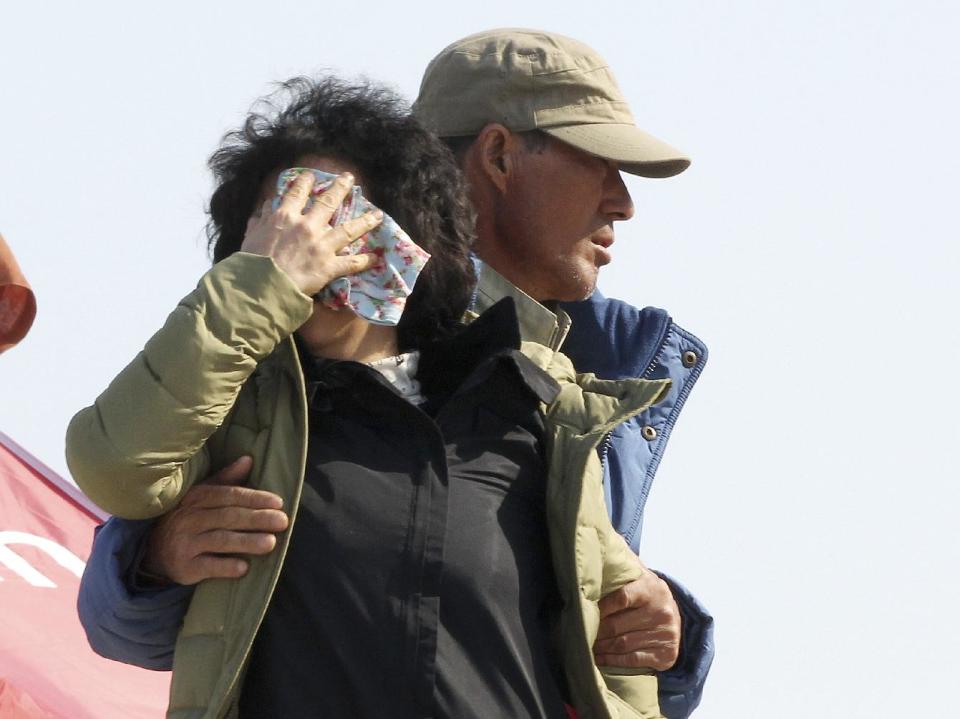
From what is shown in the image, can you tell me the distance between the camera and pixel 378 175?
13.3 feet

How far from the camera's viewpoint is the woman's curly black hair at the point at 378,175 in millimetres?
4043

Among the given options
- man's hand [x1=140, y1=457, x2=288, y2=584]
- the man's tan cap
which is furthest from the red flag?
man's hand [x1=140, y1=457, x2=288, y2=584]

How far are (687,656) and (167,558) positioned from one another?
1344 millimetres

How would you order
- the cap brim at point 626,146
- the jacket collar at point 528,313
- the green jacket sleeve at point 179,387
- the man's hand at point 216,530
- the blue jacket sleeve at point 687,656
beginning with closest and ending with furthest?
the green jacket sleeve at point 179,387, the man's hand at point 216,530, the blue jacket sleeve at point 687,656, the jacket collar at point 528,313, the cap brim at point 626,146

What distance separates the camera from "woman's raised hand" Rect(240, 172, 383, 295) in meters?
3.67

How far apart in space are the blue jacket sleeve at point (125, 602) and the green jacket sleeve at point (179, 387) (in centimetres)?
14

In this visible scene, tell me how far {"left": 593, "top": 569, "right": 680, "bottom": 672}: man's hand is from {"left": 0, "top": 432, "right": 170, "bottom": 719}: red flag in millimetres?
3867

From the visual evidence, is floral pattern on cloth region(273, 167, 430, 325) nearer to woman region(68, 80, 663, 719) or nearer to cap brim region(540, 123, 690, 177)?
woman region(68, 80, 663, 719)

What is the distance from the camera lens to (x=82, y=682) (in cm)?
809

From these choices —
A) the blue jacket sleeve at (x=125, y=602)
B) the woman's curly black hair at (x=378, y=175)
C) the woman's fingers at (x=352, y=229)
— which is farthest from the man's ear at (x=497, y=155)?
the blue jacket sleeve at (x=125, y=602)

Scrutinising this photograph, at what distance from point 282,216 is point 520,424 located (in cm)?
63

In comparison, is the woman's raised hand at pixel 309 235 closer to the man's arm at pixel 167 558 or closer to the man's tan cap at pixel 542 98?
the man's arm at pixel 167 558

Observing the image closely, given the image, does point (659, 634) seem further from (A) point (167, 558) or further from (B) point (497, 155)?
(B) point (497, 155)

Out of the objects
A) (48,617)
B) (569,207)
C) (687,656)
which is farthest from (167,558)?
(48,617)
